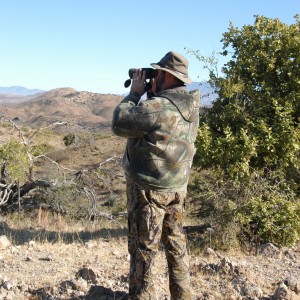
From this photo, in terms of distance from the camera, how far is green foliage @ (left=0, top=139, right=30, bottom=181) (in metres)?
9.13

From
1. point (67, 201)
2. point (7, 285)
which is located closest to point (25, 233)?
point (67, 201)

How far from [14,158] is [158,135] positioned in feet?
21.2

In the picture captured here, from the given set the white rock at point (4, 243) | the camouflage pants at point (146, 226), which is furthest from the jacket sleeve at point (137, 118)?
the white rock at point (4, 243)

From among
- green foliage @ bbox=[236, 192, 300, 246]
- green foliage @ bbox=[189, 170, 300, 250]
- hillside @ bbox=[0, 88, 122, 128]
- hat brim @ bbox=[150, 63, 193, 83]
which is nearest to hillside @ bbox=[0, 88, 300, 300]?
green foliage @ bbox=[189, 170, 300, 250]

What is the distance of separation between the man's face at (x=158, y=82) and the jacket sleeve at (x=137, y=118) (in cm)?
29

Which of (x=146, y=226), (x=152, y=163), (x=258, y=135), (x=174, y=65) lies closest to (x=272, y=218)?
(x=258, y=135)

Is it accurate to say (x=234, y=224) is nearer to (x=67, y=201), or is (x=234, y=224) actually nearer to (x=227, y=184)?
(x=227, y=184)

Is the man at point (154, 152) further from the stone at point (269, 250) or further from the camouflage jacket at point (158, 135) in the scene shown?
the stone at point (269, 250)

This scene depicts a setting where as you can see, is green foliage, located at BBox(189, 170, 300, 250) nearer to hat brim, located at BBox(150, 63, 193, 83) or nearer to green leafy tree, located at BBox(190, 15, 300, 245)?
green leafy tree, located at BBox(190, 15, 300, 245)

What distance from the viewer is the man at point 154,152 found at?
331 centimetres

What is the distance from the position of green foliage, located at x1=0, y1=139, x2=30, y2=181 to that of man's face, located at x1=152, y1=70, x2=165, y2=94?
6187 mm

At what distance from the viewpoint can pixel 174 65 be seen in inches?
136

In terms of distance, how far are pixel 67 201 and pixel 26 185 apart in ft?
3.31

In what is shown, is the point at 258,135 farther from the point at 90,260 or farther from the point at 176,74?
the point at 176,74
